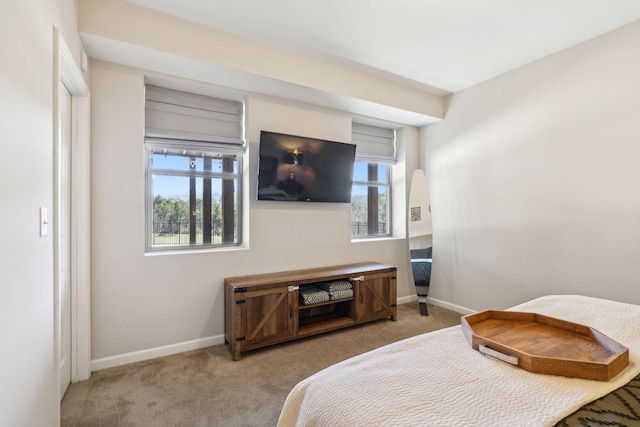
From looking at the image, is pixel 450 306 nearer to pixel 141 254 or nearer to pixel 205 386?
pixel 205 386

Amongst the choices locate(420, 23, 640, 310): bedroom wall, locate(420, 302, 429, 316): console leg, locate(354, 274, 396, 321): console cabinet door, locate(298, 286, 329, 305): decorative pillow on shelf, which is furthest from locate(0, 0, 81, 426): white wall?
locate(420, 23, 640, 310): bedroom wall

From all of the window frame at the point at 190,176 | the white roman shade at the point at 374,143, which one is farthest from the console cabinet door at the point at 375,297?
the white roman shade at the point at 374,143

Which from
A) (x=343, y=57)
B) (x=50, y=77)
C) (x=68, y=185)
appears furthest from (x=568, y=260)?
(x=68, y=185)

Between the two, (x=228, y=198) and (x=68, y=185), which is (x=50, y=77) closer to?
(x=68, y=185)

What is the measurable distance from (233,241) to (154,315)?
968 mm

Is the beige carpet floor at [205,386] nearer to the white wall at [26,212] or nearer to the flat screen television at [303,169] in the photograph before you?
the white wall at [26,212]

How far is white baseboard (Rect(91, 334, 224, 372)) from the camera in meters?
2.33

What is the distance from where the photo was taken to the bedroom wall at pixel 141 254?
2.34 metres

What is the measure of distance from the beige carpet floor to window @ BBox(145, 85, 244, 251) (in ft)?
3.47

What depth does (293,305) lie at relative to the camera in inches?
107

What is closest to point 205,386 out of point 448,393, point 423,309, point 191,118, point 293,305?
point 293,305

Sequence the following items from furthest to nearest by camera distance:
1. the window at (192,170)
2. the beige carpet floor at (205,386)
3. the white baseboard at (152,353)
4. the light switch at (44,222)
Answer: the window at (192,170) < the white baseboard at (152,353) < the beige carpet floor at (205,386) < the light switch at (44,222)

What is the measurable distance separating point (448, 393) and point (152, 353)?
250cm

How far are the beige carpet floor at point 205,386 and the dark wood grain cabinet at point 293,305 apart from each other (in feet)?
0.45
